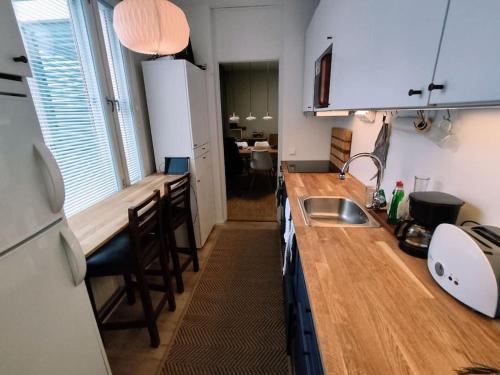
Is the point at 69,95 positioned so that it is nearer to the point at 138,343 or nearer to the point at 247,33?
the point at 138,343

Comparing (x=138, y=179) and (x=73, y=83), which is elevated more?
(x=73, y=83)

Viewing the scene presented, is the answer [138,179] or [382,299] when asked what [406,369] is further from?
[138,179]

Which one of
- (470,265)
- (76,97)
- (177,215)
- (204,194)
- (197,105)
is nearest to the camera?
(470,265)

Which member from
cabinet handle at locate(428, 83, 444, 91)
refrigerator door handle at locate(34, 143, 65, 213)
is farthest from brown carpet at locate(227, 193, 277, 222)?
cabinet handle at locate(428, 83, 444, 91)

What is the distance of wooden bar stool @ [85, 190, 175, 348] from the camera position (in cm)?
135

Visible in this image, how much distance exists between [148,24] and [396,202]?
70.0 inches

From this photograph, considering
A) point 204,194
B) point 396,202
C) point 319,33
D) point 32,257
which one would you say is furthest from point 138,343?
point 319,33

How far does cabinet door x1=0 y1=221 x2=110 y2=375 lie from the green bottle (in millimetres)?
1479

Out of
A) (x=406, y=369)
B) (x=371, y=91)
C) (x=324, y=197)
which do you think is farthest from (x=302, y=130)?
(x=406, y=369)

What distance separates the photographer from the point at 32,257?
716 millimetres

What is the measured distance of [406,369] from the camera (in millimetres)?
537

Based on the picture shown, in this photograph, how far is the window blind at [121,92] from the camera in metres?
1.93

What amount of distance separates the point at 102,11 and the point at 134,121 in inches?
35.1

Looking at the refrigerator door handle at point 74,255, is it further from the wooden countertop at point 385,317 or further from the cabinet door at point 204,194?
A: the cabinet door at point 204,194
